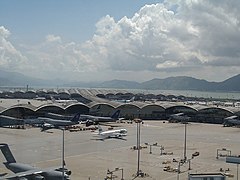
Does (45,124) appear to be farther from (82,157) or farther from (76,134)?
(82,157)

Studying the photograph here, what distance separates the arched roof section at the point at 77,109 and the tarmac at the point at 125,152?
31.7 meters

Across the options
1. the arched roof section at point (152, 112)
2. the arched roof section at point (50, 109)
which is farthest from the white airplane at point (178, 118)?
the arched roof section at point (50, 109)

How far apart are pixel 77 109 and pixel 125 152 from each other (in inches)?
2615

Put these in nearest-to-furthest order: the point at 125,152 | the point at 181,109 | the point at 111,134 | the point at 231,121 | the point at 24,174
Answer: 1. the point at 24,174
2. the point at 125,152
3. the point at 111,134
4. the point at 231,121
5. the point at 181,109

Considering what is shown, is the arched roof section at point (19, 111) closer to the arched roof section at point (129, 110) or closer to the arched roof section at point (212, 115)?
the arched roof section at point (129, 110)

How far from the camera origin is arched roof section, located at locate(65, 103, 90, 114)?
128 m

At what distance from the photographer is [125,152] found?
65500mm

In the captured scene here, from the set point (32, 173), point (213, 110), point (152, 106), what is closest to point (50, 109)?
point (152, 106)

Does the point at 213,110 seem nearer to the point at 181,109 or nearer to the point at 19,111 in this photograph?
the point at 181,109

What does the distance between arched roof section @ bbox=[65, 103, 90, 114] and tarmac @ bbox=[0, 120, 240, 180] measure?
31715 millimetres

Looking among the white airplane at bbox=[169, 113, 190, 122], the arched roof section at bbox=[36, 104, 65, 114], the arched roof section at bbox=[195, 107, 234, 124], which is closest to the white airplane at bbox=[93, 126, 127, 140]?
the white airplane at bbox=[169, 113, 190, 122]

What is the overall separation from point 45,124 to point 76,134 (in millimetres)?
15066

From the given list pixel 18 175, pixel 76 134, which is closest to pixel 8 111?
pixel 76 134

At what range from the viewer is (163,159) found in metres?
59.9
